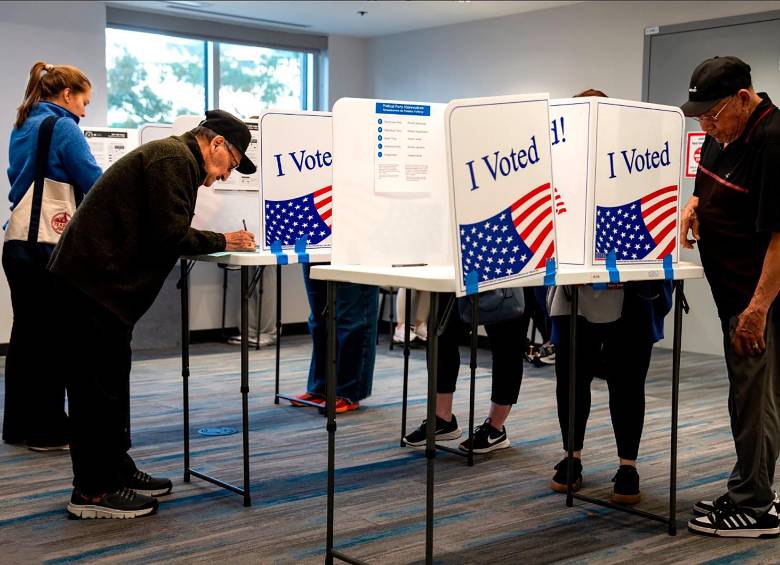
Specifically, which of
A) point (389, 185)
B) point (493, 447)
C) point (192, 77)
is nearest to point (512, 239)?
point (389, 185)

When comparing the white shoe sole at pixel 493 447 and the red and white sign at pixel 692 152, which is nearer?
the white shoe sole at pixel 493 447

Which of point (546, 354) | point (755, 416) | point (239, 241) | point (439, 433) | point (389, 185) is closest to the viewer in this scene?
point (389, 185)

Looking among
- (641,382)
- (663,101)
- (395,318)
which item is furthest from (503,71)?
(641,382)

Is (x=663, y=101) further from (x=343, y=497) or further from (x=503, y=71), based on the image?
(x=343, y=497)

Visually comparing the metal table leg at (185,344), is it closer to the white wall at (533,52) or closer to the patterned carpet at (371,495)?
the patterned carpet at (371,495)

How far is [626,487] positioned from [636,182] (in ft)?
3.49

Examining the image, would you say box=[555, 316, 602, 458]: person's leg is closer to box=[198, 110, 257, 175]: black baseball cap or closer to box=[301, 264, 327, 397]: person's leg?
box=[198, 110, 257, 175]: black baseball cap

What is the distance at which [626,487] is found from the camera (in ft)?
10.6

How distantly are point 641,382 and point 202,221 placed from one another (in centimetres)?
177

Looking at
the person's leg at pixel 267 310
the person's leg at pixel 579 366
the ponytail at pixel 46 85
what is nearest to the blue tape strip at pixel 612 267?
the person's leg at pixel 579 366

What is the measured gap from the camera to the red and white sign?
21.5 feet

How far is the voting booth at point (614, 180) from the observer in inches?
109

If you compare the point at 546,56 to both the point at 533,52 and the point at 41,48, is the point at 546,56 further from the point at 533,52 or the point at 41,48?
the point at 41,48

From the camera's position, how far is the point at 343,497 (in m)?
3.30
